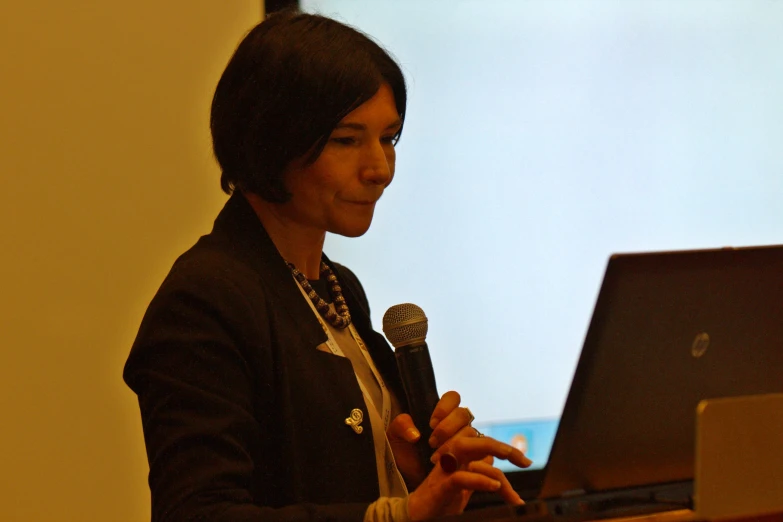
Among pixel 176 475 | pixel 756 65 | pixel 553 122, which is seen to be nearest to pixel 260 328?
pixel 176 475

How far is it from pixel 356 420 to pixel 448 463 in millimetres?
259

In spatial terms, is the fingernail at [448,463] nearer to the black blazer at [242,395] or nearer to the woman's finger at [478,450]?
the woman's finger at [478,450]

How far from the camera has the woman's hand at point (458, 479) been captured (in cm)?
109

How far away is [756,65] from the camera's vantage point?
8.75 feet

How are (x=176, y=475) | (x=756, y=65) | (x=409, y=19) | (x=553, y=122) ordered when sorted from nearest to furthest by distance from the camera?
(x=176, y=475)
(x=409, y=19)
(x=553, y=122)
(x=756, y=65)

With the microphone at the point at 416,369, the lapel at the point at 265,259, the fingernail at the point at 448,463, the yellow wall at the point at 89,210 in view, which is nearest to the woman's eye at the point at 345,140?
the lapel at the point at 265,259

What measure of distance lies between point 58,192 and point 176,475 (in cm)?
123

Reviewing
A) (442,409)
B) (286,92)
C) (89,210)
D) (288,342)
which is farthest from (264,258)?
(89,210)

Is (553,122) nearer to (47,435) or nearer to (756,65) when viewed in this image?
(756,65)

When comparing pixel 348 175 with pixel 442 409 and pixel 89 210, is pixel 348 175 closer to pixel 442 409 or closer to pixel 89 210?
pixel 442 409

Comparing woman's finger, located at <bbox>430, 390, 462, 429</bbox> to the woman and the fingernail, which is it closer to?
the woman

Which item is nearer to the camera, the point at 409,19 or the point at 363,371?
the point at 363,371

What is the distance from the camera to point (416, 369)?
1.37 m

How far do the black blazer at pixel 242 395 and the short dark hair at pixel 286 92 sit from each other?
3.5 inches
